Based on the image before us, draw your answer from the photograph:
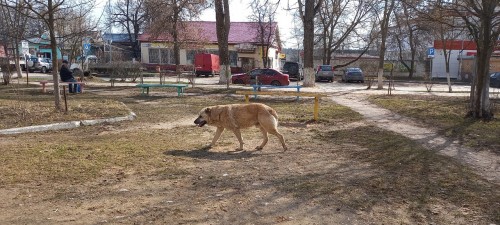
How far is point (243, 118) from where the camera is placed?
7.61m

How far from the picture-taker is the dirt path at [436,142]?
648 cm

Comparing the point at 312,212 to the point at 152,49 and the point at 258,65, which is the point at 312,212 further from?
the point at 152,49

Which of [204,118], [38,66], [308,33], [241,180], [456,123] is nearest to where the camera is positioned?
[241,180]

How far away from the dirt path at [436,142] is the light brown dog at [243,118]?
122 inches

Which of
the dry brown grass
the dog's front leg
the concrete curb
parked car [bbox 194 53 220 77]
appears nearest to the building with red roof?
parked car [bbox 194 53 220 77]

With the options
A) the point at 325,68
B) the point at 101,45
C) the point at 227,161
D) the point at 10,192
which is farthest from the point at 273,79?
the point at 101,45

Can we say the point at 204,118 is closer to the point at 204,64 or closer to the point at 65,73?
the point at 65,73

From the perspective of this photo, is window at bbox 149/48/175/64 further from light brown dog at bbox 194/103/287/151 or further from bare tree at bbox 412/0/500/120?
light brown dog at bbox 194/103/287/151

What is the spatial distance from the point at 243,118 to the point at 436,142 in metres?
4.14

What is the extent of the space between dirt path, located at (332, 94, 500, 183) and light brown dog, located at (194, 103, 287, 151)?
3098mm

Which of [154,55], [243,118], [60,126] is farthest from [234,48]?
[243,118]

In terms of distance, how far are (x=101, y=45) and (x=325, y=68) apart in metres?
25.6

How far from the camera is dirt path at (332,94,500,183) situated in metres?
6.48

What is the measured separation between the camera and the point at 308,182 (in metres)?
5.42
